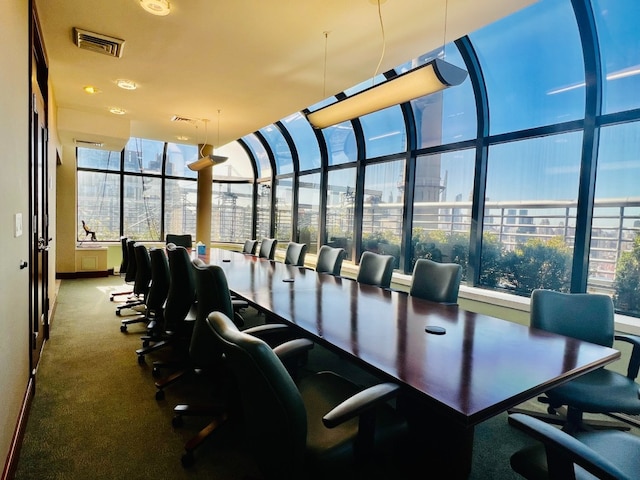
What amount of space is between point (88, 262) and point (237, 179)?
3682 mm

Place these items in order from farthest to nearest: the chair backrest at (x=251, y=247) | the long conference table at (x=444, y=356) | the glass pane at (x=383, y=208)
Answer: the chair backrest at (x=251, y=247) < the glass pane at (x=383, y=208) < the long conference table at (x=444, y=356)

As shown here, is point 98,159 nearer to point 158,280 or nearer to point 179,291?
point 158,280

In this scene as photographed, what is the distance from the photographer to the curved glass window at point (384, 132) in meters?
5.05

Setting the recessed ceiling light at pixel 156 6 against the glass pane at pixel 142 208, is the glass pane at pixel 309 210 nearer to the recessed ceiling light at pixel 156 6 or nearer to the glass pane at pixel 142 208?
the glass pane at pixel 142 208

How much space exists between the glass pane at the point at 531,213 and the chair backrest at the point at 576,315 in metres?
1.23

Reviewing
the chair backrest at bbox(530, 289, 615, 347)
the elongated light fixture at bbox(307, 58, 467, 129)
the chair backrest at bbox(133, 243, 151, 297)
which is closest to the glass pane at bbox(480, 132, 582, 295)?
the chair backrest at bbox(530, 289, 615, 347)

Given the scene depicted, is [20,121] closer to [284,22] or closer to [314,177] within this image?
[284,22]

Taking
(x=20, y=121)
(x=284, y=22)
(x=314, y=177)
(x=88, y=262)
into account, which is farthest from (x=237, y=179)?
(x=20, y=121)

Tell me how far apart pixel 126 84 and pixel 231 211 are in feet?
16.0

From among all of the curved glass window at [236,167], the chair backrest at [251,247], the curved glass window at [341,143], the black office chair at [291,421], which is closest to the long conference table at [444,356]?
the black office chair at [291,421]

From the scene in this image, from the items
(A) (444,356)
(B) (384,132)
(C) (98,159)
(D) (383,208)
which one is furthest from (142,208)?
(A) (444,356)

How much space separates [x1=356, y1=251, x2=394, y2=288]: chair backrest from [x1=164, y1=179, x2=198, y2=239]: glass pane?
5773 millimetres

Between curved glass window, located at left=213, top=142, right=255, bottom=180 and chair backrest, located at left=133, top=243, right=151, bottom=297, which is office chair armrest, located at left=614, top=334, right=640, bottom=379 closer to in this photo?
chair backrest, located at left=133, top=243, right=151, bottom=297

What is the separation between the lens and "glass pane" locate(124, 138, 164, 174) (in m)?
8.01
